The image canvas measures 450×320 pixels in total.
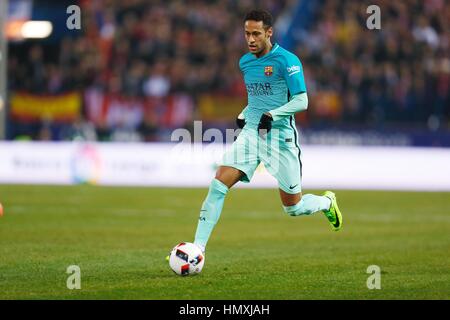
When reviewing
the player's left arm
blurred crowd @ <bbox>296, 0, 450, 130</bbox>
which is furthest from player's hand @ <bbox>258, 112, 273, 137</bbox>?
blurred crowd @ <bbox>296, 0, 450, 130</bbox>

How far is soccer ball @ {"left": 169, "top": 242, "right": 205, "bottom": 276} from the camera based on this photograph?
31.2 feet

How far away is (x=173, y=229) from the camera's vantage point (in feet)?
51.2

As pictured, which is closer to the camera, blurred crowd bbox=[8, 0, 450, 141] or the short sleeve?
the short sleeve

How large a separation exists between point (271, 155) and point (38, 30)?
66.7 ft

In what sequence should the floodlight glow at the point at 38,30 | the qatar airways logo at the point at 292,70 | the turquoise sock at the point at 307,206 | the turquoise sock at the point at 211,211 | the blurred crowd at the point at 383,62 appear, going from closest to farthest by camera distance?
the turquoise sock at the point at 211,211
the qatar airways logo at the point at 292,70
the turquoise sock at the point at 307,206
the blurred crowd at the point at 383,62
the floodlight glow at the point at 38,30

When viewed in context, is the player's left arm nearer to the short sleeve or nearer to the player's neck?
the short sleeve

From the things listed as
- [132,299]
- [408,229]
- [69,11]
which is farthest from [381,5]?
[132,299]

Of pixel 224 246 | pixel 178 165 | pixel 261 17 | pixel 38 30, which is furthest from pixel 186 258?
pixel 38 30

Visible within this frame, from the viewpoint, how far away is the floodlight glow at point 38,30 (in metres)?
29.0

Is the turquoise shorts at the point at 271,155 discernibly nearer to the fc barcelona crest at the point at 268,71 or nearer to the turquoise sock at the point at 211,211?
the turquoise sock at the point at 211,211

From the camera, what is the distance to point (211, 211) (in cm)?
980

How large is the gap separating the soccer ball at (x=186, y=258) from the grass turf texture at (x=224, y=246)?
11 cm

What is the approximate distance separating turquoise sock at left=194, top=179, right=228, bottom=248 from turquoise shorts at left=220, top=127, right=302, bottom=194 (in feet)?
0.96

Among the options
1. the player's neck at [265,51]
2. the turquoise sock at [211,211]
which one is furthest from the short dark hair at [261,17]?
the turquoise sock at [211,211]
